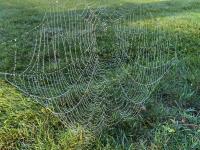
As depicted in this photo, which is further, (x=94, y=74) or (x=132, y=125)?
(x=94, y=74)

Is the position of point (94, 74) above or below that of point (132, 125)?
above

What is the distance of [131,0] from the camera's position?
11906 mm

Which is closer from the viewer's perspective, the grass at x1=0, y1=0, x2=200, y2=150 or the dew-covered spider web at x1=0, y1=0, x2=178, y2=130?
the grass at x1=0, y1=0, x2=200, y2=150

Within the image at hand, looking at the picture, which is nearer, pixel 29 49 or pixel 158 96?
pixel 158 96

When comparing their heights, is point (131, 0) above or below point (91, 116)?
above

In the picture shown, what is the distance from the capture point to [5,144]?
14.9 ft

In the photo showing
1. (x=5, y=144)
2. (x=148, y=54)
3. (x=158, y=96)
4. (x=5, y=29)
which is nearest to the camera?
(x=5, y=144)

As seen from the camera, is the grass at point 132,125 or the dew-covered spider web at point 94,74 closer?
the grass at point 132,125

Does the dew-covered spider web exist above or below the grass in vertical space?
above

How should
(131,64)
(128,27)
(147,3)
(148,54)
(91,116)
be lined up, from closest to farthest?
(91,116) → (131,64) → (148,54) → (128,27) → (147,3)

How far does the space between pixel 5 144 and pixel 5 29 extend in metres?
4.45

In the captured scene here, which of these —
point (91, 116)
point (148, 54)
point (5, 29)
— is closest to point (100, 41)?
point (148, 54)

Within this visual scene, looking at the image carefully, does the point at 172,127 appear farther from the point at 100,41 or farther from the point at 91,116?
the point at 100,41

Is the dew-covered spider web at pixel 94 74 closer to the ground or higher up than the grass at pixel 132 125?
higher up
